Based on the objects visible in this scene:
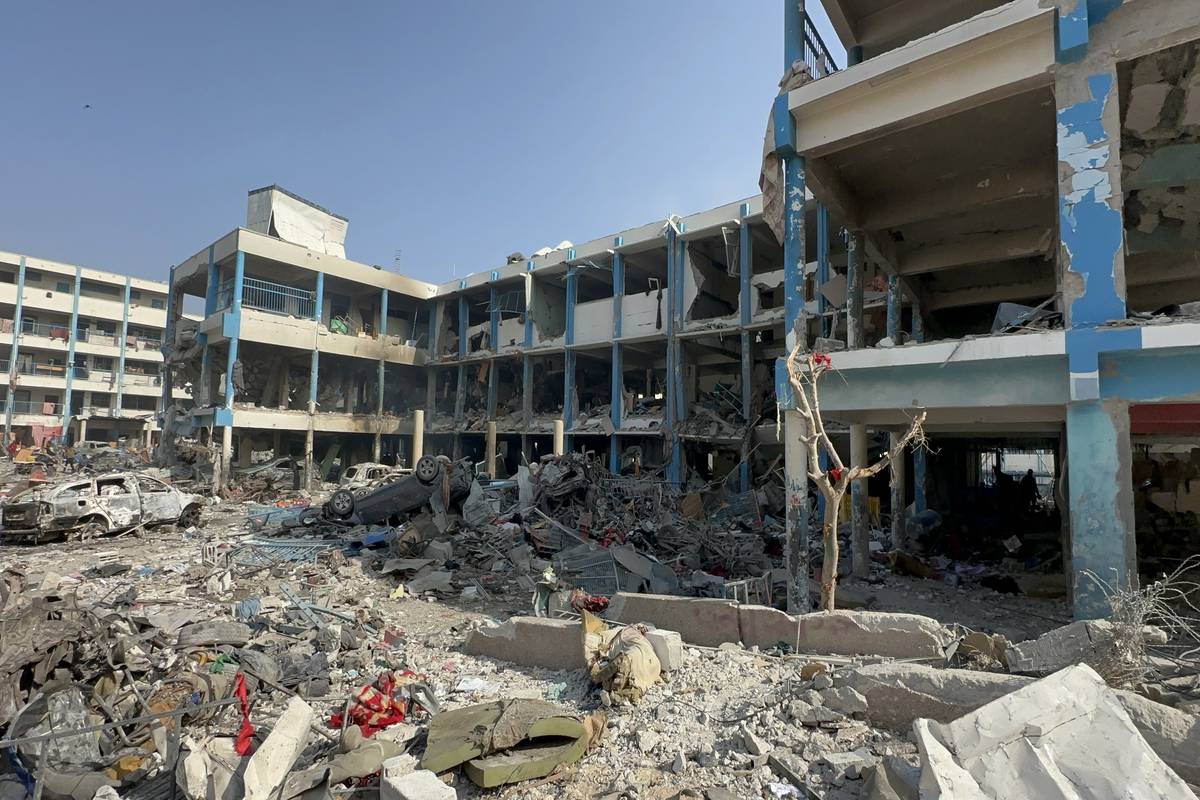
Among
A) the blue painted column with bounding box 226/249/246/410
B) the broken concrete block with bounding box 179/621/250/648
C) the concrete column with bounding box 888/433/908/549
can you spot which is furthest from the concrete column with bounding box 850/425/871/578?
the blue painted column with bounding box 226/249/246/410

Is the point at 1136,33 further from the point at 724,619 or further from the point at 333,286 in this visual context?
the point at 333,286

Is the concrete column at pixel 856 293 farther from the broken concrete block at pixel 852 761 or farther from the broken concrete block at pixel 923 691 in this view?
the broken concrete block at pixel 852 761

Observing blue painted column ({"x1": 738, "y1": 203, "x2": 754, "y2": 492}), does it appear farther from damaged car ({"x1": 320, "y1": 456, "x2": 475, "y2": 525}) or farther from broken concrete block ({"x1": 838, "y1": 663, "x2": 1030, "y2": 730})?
broken concrete block ({"x1": 838, "y1": 663, "x2": 1030, "y2": 730})

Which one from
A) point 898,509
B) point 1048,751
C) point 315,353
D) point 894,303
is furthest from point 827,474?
point 315,353

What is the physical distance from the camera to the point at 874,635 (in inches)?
210

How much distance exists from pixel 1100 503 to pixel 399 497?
12.3 metres

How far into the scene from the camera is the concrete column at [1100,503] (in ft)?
18.1

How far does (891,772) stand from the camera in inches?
130

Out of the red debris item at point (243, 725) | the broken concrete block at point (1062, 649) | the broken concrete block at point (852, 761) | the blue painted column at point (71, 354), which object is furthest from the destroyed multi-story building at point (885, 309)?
the blue painted column at point (71, 354)

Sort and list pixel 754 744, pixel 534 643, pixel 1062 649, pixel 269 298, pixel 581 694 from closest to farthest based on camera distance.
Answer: pixel 754 744 → pixel 1062 649 → pixel 581 694 → pixel 534 643 → pixel 269 298

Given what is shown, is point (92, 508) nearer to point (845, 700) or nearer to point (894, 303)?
point (845, 700)

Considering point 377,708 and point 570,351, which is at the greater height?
point 570,351

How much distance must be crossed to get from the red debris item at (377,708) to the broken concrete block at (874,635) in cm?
370

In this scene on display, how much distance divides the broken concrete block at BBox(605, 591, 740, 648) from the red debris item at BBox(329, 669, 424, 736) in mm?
2458
